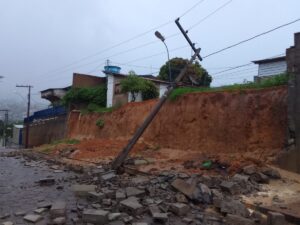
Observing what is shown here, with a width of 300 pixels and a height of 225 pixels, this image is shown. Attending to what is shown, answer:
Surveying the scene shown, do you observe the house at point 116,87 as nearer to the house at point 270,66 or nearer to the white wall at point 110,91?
the white wall at point 110,91

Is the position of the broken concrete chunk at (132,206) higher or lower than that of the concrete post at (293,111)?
lower

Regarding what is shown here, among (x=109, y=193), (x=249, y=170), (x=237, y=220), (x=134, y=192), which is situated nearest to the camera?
(x=237, y=220)

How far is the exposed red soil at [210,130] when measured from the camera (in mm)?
16855

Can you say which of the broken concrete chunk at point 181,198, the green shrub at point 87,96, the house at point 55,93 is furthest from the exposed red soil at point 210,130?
the house at point 55,93

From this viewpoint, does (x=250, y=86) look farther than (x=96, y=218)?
Yes

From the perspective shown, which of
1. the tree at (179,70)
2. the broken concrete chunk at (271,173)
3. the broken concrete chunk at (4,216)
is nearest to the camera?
the broken concrete chunk at (4,216)

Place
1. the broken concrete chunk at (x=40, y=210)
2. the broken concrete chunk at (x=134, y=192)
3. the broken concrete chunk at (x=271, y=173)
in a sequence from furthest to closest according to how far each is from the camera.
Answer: the broken concrete chunk at (x=271, y=173) → the broken concrete chunk at (x=134, y=192) → the broken concrete chunk at (x=40, y=210)

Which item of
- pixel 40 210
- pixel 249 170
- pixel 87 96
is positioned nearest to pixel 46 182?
pixel 40 210

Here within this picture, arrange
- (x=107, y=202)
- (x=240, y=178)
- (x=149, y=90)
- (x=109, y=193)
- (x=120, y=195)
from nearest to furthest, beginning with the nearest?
(x=107, y=202) → (x=120, y=195) → (x=109, y=193) → (x=240, y=178) → (x=149, y=90)

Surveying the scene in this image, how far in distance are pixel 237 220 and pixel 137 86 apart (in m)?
23.0

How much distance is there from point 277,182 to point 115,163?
7.30 metres

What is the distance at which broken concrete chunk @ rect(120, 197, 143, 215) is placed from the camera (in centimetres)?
1056

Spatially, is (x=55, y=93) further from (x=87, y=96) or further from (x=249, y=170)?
(x=249, y=170)

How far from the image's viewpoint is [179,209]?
10.6m
